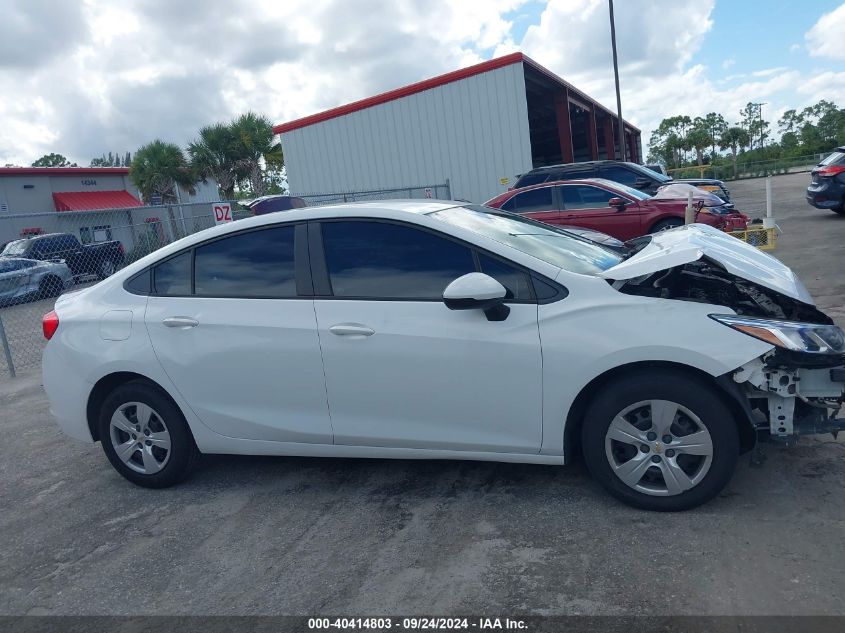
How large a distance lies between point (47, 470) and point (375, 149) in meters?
18.4

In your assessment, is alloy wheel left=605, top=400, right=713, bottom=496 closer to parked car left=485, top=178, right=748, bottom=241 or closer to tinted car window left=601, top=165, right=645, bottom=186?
parked car left=485, top=178, right=748, bottom=241

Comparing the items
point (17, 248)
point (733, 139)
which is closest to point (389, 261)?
point (17, 248)

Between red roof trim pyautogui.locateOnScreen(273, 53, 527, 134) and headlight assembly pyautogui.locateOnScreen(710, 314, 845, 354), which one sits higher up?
red roof trim pyautogui.locateOnScreen(273, 53, 527, 134)

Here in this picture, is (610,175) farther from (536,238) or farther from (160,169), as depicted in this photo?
(160,169)

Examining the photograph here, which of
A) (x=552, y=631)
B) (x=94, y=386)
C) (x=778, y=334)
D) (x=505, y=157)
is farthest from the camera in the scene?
(x=505, y=157)

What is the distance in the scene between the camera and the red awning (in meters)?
32.0

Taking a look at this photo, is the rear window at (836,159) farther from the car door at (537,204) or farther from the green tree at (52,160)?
the green tree at (52,160)

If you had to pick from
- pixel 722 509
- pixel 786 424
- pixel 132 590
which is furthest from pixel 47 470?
pixel 786 424

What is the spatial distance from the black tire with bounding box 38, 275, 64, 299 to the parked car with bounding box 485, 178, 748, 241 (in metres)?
7.50

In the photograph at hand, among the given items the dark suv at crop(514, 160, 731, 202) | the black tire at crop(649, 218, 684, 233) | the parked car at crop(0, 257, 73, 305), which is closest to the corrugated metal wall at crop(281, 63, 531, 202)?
the dark suv at crop(514, 160, 731, 202)

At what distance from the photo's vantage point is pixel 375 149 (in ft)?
72.9

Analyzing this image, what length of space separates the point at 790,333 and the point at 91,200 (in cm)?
3700

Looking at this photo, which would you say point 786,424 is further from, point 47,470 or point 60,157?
point 60,157

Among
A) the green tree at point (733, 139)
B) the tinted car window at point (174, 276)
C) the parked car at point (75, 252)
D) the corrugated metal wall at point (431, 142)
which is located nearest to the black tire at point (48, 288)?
the parked car at point (75, 252)
